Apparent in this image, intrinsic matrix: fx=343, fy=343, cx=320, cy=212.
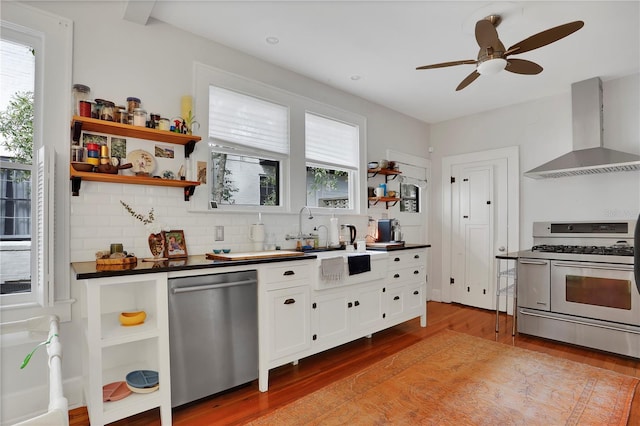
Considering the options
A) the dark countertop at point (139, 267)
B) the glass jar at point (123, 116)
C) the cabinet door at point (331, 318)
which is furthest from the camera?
the cabinet door at point (331, 318)

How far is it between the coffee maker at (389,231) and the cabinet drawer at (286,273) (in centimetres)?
169

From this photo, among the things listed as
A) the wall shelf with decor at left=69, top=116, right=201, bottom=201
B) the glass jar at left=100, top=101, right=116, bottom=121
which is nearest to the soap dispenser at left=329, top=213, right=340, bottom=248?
the wall shelf with decor at left=69, top=116, right=201, bottom=201

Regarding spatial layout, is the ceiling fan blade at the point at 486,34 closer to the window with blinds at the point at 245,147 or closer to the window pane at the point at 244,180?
the window with blinds at the point at 245,147

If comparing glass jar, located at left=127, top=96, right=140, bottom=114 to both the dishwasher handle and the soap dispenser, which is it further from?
the soap dispenser

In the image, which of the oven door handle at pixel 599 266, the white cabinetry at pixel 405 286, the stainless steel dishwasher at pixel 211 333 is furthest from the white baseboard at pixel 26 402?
the oven door handle at pixel 599 266

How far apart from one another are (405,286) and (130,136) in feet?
9.87

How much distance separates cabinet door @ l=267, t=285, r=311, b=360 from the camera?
259 centimetres

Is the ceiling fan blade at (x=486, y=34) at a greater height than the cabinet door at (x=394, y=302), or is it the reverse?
the ceiling fan blade at (x=486, y=34)

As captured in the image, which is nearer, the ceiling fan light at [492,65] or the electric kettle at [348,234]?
the ceiling fan light at [492,65]

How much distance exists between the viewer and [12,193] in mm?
2178

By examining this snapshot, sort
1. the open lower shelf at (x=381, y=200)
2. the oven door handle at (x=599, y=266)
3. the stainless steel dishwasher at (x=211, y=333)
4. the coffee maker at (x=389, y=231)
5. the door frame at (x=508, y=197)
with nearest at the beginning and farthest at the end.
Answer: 1. the stainless steel dishwasher at (x=211, y=333)
2. the oven door handle at (x=599, y=266)
3. the coffee maker at (x=389, y=231)
4. the open lower shelf at (x=381, y=200)
5. the door frame at (x=508, y=197)

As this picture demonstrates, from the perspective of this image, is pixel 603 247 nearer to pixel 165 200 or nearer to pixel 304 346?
pixel 304 346

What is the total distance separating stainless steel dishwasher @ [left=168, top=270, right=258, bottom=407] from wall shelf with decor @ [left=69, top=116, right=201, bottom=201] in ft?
2.60

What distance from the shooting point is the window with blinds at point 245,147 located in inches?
120
